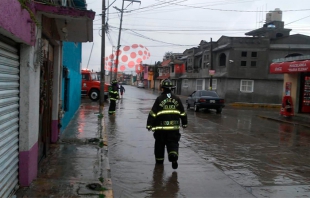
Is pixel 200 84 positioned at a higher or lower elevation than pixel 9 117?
higher

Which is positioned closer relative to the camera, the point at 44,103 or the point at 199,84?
the point at 44,103

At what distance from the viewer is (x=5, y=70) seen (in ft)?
13.6

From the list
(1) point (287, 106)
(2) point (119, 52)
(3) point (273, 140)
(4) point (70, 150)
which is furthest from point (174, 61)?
(4) point (70, 150)

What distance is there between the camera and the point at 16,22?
393 centimetres

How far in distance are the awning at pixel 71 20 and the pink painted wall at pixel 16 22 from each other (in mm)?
416

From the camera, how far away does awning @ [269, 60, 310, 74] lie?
16.6 m

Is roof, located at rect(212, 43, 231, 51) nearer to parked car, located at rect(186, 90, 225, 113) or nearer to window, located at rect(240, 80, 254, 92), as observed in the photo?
window, located at rect(240, 80, 254, 92)

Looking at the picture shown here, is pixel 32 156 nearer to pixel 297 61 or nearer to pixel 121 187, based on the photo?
pixel 121 187

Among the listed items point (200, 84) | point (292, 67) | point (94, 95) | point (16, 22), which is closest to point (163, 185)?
point (16, 22)

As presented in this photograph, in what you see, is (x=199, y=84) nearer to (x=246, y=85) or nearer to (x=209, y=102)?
(x=246, y=85)

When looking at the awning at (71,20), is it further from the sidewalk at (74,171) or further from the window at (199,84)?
the window at (199,84)

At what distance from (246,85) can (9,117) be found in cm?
3375

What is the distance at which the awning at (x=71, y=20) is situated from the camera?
16.4ft

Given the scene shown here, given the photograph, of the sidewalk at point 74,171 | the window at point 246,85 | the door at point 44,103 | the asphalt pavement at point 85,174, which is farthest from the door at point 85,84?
the door at point 44,103
